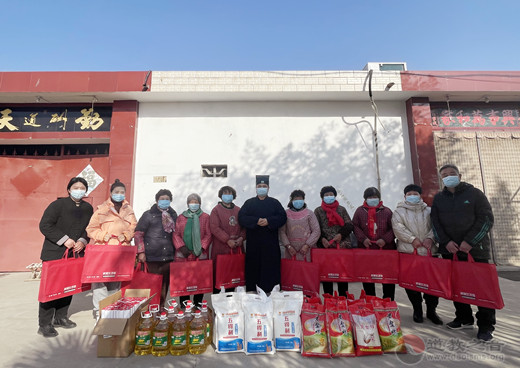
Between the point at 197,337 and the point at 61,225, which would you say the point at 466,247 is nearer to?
the point at 197,337

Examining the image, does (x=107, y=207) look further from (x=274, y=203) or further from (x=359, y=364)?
(x=359, y=364)

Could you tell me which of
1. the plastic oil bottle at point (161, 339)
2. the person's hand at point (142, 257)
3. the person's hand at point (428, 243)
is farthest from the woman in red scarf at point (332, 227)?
the person's hand at point (142, 257)

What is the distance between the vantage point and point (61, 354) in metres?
2.30

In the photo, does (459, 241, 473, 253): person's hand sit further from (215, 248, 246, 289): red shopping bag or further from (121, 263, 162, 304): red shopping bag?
(121, 263, 162, 304): red shopping bag

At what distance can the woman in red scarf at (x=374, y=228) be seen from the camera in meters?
3.14

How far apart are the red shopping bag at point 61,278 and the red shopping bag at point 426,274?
11.4 feet

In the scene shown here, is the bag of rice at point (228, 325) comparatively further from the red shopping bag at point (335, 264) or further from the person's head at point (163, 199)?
the person's head at point (163, 199)

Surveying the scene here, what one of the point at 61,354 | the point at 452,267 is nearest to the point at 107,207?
the point at 61,354

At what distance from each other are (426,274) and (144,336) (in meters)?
2.76

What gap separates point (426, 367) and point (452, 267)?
987mm

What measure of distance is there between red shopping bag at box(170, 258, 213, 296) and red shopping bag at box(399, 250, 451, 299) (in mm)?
2128

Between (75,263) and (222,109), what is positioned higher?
(222,109)

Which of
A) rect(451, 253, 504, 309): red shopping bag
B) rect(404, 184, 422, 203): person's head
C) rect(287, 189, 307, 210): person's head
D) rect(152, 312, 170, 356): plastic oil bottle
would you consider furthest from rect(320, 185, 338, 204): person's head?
rect(152, 312, 170, 356): plastic oil bottle

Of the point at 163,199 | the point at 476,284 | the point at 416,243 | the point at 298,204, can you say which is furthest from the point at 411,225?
the point at 163,199
